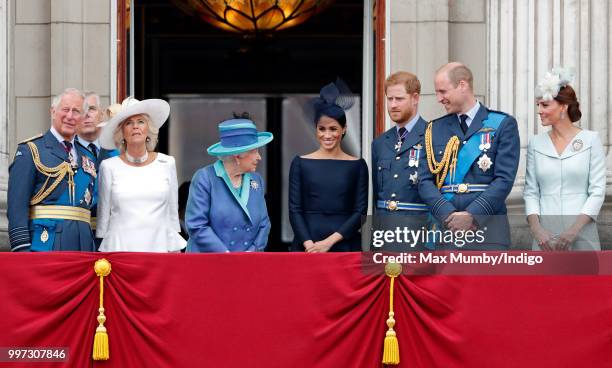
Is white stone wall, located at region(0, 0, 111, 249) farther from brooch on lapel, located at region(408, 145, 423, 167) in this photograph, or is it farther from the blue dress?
brooch on lapel, located at region(408, 145, 423, 167)

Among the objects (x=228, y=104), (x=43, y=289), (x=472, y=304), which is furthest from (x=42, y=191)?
(x=228, y=104)

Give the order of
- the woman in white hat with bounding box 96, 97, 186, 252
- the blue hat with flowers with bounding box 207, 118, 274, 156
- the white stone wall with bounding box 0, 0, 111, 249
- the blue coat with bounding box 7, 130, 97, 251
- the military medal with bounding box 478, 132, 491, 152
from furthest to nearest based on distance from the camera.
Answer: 1. the white stone wall with bounding box 0, 0, 111, 249
2. the blue hat with flowers with bounding box 207, 118, 274, 156
3. the woman in white hat with bounding box 96, 97, 186, 252
4. the military medal with bounding box 478, 132, 491, 152
5. the blue coat with bounding box 7, 130, 97, 251

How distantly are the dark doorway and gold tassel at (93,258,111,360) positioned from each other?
9.94 meters

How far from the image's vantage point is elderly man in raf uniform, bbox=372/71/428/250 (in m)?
10.5

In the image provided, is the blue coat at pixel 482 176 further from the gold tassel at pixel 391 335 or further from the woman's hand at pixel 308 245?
the woman's hand at pixel 308 245

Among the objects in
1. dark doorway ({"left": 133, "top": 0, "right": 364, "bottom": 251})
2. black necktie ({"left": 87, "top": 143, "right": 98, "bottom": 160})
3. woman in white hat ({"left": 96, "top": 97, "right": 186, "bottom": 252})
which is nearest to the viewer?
woman in white hat ({"left": 96, "top": 97, "right": 186, "bottom": 252})

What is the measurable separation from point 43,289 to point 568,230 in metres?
3.30

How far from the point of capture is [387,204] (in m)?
10.5

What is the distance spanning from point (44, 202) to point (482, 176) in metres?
2.88

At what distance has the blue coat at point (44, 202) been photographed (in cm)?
985

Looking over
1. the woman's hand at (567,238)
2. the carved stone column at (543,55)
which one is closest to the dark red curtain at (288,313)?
the woman's hand at (567,238)

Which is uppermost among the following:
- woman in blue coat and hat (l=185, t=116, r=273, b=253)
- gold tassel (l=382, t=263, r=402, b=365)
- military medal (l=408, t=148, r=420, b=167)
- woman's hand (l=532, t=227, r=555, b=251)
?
military medal (l=408, t=148, r=420, b=167)

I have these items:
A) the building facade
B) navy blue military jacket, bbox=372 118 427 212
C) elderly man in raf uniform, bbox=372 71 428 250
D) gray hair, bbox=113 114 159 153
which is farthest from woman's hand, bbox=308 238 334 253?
the building facade

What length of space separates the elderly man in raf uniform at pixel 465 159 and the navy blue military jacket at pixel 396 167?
0.85ft
